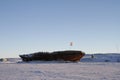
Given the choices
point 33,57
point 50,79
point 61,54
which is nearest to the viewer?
point 50,79

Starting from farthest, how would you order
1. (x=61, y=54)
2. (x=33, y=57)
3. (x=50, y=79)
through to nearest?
(x=33, y=57) < (x=61, y=54) < (x=50, y=79)

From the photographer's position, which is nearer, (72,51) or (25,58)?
(72,51)

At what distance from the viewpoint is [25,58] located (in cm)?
4353

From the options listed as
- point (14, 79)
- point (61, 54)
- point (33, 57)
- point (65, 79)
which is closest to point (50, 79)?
point (65, 79)

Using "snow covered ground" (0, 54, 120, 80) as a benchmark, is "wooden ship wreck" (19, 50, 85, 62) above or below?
above

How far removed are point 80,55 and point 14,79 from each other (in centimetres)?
2742

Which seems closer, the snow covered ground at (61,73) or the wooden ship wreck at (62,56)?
the snow covered ground at (61,73)

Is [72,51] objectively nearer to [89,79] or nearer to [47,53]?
[47,53]

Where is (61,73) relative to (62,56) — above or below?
below

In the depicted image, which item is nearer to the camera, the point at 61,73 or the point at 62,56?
the point at 61,73

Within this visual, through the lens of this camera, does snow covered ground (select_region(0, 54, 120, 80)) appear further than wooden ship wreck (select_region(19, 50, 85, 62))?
No

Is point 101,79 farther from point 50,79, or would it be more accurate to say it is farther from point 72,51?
point 72,51

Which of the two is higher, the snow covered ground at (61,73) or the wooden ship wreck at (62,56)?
the wooden ship wreck at (62,56)

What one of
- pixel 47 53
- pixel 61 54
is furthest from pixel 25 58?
pixel 61 54
